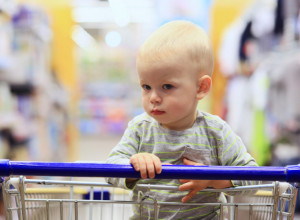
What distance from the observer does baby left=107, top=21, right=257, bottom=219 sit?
1.07m

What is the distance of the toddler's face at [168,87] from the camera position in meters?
1.06

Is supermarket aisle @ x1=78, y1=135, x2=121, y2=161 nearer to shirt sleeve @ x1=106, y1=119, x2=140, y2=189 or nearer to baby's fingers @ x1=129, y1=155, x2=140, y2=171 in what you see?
shirt sleeve @ x1=106, y1=119, x2=140, y2=189

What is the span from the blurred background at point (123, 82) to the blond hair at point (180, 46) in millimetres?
2476

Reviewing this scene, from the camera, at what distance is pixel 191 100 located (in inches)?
44.6

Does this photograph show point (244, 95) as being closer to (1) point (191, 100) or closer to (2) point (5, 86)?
(2) point (5, 86)

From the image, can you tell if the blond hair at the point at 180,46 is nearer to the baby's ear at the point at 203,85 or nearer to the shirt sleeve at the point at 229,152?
the baby's ear at the point at 203,85

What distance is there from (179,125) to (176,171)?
1.10 ft

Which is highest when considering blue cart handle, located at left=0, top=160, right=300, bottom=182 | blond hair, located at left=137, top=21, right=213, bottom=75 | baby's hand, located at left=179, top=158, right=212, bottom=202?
blond hair, located at left=137, top=21, right=213, bottom=75

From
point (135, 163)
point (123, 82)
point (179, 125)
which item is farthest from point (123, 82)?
point (135, 163)

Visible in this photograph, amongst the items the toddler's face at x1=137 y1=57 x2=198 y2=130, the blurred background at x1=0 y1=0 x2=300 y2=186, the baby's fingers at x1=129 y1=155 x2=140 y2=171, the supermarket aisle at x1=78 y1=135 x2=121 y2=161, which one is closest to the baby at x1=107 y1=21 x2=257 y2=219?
the toddler's face at x1=137 y1=57 x2=198 y2=130

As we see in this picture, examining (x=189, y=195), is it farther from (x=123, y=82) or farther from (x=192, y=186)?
(x=123, y=82)

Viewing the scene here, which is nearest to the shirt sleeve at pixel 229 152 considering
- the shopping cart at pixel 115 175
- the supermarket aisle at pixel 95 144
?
the shopping cart at pixel 115 175

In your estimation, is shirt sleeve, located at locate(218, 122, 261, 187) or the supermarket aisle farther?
the supermarket aisle

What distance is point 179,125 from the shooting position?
1.20 meters
